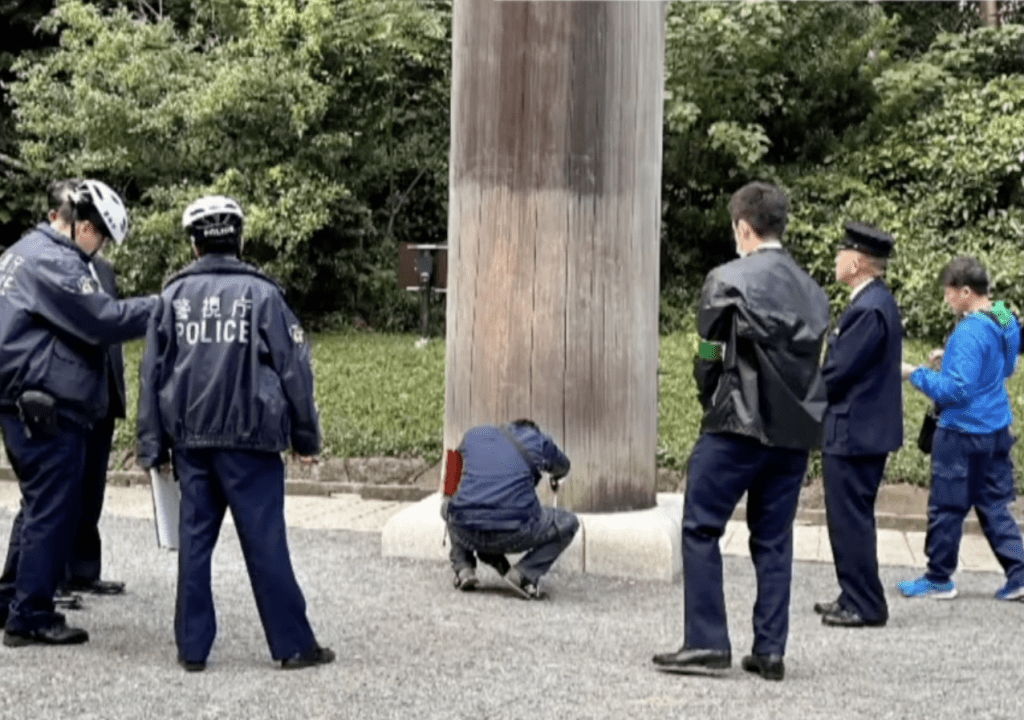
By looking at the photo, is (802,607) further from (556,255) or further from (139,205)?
(139,205)

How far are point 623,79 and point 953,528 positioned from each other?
2756 millimetres

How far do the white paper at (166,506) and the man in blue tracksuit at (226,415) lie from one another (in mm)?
138

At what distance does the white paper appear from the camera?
648 cm

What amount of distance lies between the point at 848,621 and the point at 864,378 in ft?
3.41

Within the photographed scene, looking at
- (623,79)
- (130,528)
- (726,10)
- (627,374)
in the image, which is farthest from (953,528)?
(726,10)

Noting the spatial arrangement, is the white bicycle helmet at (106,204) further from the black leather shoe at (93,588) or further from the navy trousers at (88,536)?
the black leather shoe at (93,588)

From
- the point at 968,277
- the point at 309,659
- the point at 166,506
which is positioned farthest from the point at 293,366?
the point at 968,277

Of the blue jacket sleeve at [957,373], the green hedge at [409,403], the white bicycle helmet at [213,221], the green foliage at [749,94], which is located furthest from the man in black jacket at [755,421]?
the green foliage at [749,94]

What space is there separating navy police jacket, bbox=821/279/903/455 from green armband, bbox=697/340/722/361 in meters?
1.36

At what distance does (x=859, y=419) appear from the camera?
752cm

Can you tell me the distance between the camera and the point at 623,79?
8.98 metres

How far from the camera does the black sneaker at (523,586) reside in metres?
7.98

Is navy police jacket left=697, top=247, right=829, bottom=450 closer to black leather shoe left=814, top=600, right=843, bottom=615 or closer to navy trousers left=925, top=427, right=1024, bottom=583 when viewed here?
black leather shoe left=814, top=600, right=843, bottom=615

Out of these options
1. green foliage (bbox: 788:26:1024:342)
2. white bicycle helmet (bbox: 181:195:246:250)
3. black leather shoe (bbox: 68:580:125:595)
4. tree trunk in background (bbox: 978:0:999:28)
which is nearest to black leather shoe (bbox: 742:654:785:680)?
white bicycle helmet (bbox: 181:195:246:250)
